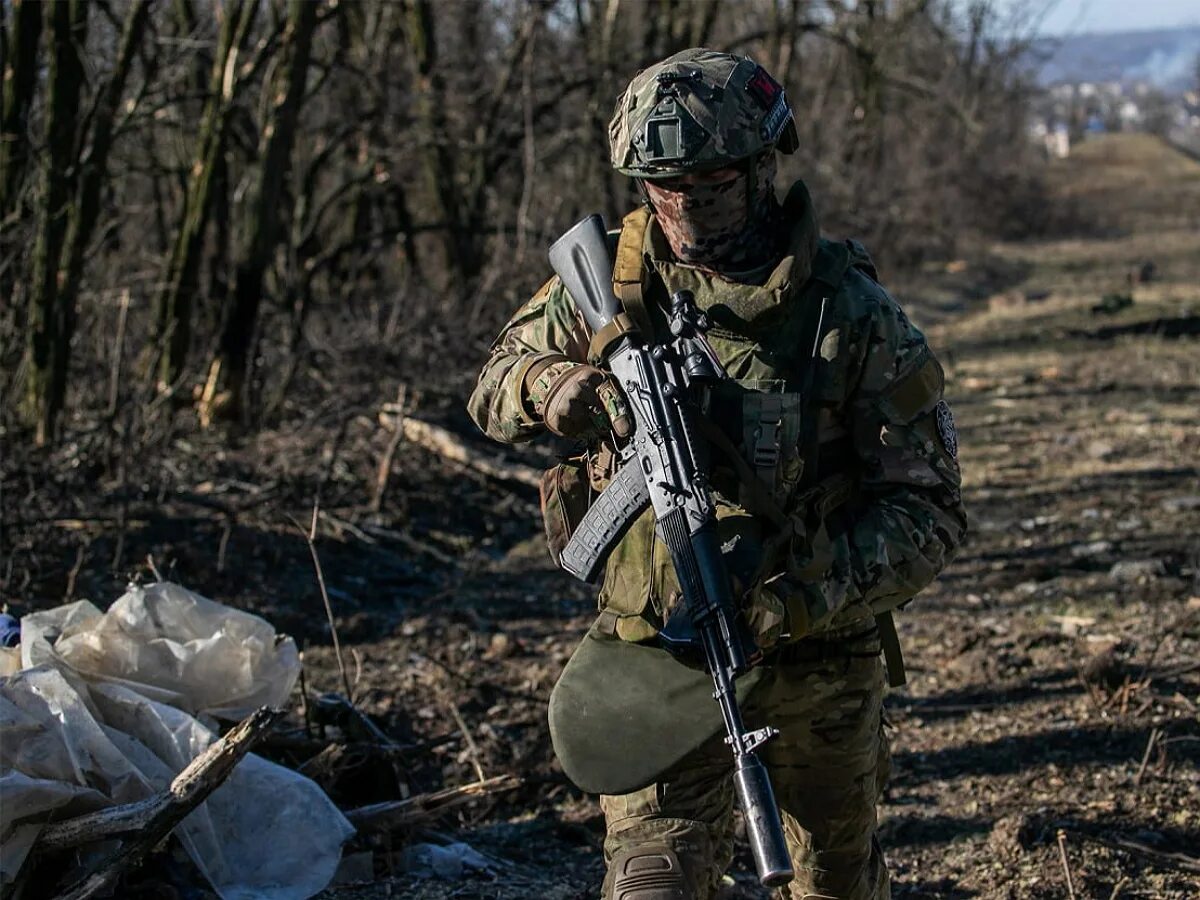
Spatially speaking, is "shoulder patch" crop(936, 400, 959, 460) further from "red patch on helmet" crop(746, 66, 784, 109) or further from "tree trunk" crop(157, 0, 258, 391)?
"tree trunk" crop(157, 0, 258, 391)

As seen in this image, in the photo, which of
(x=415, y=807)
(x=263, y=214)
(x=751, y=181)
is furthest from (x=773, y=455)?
(x=263, y=214)

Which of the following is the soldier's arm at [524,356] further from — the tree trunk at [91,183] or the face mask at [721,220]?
the tree trunk at [91,183]

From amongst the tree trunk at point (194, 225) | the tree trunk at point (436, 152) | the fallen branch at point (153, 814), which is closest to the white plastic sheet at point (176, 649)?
the fallen branch at point (153, 814)

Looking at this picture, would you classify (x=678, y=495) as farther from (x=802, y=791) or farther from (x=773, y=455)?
(x=802, y=791)

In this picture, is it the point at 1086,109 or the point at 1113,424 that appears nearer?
the point at 1113,424

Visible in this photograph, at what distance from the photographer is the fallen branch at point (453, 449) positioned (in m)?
7.49

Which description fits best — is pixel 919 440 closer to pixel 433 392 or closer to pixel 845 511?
pixel 845 511

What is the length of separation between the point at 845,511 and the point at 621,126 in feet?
2.41

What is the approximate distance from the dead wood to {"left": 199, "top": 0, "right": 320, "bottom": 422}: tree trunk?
3.05 ft

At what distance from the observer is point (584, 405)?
243 cm

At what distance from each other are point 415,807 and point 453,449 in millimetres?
4098

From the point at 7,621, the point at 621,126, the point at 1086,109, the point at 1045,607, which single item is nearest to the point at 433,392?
the point at 1045,607

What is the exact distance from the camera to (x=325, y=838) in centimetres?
340

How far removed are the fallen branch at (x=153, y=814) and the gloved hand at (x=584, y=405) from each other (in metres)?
1.02
